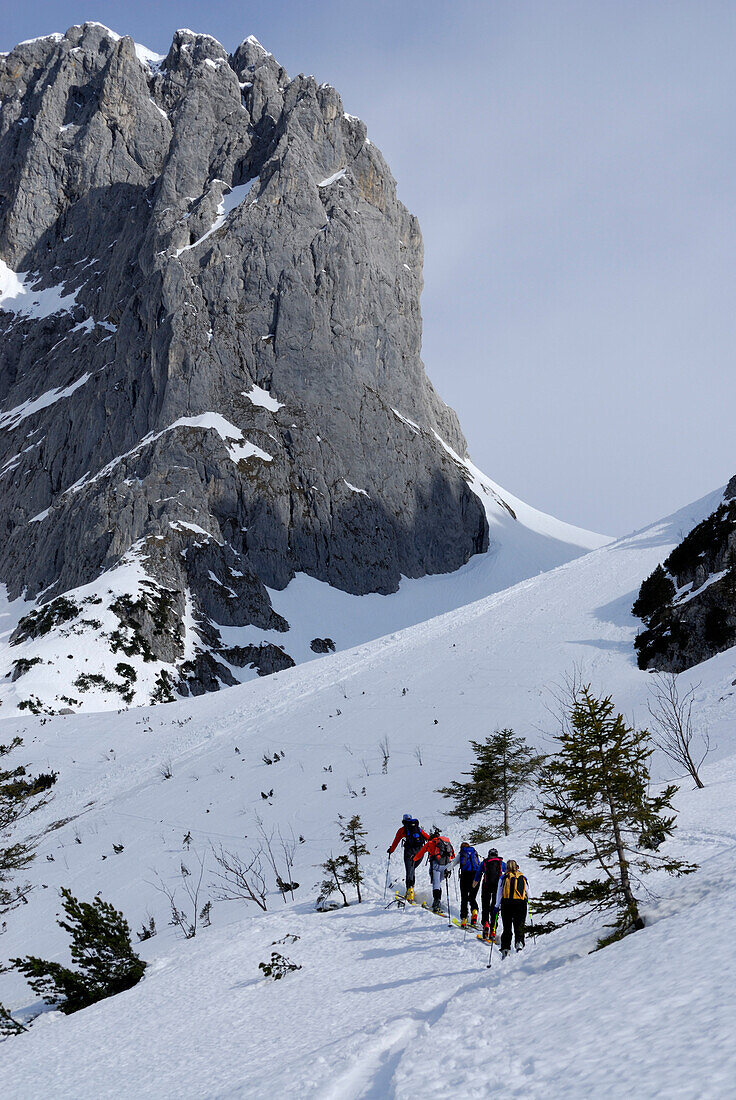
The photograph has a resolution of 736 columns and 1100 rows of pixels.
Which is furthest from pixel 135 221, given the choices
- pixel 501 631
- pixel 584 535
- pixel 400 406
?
pixel 501 631

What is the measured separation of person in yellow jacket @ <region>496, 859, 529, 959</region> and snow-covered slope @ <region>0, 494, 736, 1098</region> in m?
0.41

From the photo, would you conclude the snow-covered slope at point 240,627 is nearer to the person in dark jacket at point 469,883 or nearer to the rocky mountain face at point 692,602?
the rocky mountain face at point 692,602

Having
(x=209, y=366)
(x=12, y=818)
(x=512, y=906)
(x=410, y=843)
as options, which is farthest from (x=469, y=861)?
(x=209, y=366)

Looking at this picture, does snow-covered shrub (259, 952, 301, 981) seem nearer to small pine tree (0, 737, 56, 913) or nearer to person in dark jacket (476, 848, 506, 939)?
person in dark jacket (476, 848, 506, 939)

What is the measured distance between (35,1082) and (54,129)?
160081 mm

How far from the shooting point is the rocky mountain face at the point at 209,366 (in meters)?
80.8

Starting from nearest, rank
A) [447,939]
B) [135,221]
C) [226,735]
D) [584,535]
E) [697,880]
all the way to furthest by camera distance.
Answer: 1. [697,880]
2. [447,939]
3. [226,735]
4. [135,221]
5. [584,535]

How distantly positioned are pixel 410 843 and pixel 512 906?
3.66 meters

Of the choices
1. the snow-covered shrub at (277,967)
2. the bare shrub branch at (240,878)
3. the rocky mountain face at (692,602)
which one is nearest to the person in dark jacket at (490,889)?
the snow-covered shrub at (277,967)

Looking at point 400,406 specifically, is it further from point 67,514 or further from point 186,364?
point 67,514

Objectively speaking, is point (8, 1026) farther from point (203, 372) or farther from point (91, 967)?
point (203, 372)

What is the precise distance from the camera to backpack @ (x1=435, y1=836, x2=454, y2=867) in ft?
37.3

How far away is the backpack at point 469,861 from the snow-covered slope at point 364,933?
36.7 inches

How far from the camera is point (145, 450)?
8769 cm
